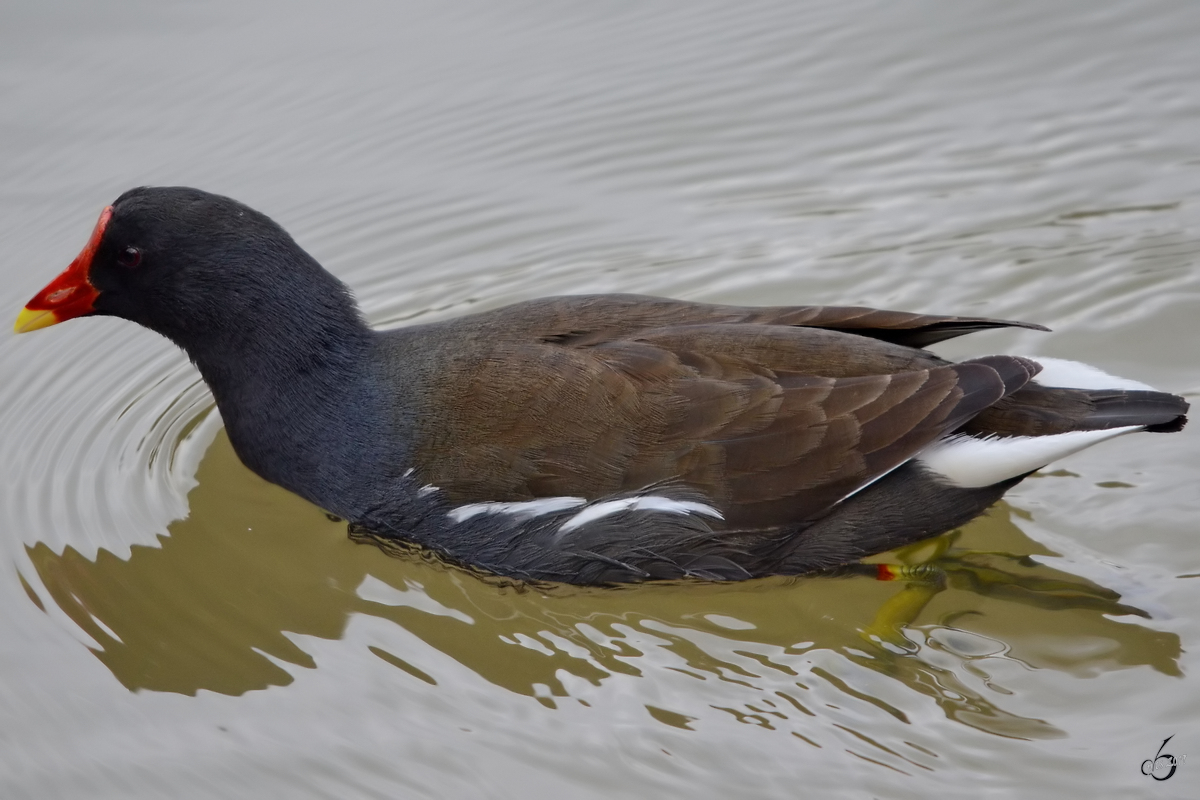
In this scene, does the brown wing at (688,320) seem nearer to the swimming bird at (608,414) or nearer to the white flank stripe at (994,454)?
the swimming bird at (608,414)

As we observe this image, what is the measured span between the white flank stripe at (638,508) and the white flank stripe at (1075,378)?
3.43ft

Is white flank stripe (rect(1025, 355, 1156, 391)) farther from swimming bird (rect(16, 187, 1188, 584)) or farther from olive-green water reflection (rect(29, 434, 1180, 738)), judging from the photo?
olive-green water reflection (rect(29, 434, 1180, 738))

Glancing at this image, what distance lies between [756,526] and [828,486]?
0.23m

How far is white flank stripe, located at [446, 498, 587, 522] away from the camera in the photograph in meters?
3.98

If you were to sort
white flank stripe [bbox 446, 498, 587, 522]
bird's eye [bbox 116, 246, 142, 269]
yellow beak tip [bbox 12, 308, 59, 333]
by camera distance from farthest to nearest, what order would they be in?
yellow beak tip [bbox 12, 308, 59, 333] → bird's eye [bbox 116, 246, 142, 269] → white flank stripe [bbox 446, 498, 587, 522]

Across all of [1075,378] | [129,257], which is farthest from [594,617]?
[129,257]

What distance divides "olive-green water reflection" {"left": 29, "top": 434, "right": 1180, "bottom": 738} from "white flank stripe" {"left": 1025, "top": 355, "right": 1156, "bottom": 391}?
0.54 meters

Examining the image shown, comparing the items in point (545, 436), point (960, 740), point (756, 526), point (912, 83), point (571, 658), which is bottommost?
point (960, 740)

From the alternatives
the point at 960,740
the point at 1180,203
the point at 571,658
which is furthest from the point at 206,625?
the point at 1180,203

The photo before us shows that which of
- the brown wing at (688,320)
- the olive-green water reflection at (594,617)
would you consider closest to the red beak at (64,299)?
the olive-green water reflection at (594,617)

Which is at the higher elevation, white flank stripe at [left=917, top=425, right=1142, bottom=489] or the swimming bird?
the swimming bird

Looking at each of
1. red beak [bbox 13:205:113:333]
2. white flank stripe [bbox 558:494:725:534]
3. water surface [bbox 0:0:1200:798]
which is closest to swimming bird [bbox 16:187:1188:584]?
white flank stripe [bbox 558:494:725:534]

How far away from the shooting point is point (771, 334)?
13.5 ft

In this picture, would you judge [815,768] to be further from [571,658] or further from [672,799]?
[571,658]
